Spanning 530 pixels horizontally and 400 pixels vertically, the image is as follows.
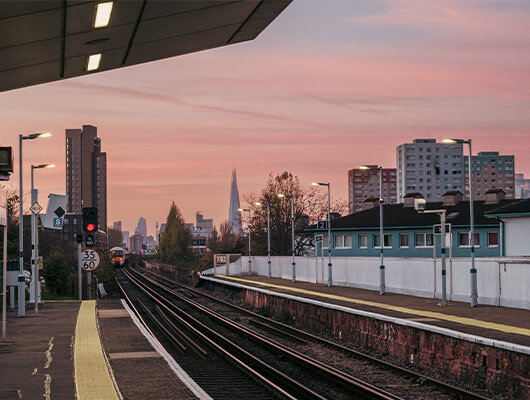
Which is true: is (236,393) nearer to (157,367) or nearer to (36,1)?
→ (157,367)

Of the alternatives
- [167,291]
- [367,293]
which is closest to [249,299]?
Answer: [367,293]

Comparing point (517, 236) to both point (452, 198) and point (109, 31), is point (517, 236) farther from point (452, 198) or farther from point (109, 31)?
point (109, 31)

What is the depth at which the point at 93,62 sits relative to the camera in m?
10.0

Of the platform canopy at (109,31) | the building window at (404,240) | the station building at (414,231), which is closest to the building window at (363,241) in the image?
the station building at (414,231)

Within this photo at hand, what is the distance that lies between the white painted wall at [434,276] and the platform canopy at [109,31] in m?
16.5

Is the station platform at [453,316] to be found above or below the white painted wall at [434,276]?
below

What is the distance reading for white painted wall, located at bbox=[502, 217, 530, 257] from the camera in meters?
46.2

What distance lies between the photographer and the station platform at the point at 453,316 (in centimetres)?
1726

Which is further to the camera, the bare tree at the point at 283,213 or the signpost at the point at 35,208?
the bare tree at the point at 283,213

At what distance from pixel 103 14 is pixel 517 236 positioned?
42.9 metres

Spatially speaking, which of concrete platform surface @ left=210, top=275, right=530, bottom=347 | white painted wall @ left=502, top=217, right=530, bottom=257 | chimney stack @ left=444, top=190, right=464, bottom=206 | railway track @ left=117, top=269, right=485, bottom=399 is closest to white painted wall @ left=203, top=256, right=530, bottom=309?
concrete platform surface @ left=210, top=275, right=530, bottom=347

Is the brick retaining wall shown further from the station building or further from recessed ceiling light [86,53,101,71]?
the station building

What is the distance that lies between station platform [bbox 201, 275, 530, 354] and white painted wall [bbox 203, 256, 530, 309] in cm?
51

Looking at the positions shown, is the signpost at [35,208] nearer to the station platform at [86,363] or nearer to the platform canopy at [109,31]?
the station platform at [86,363]
